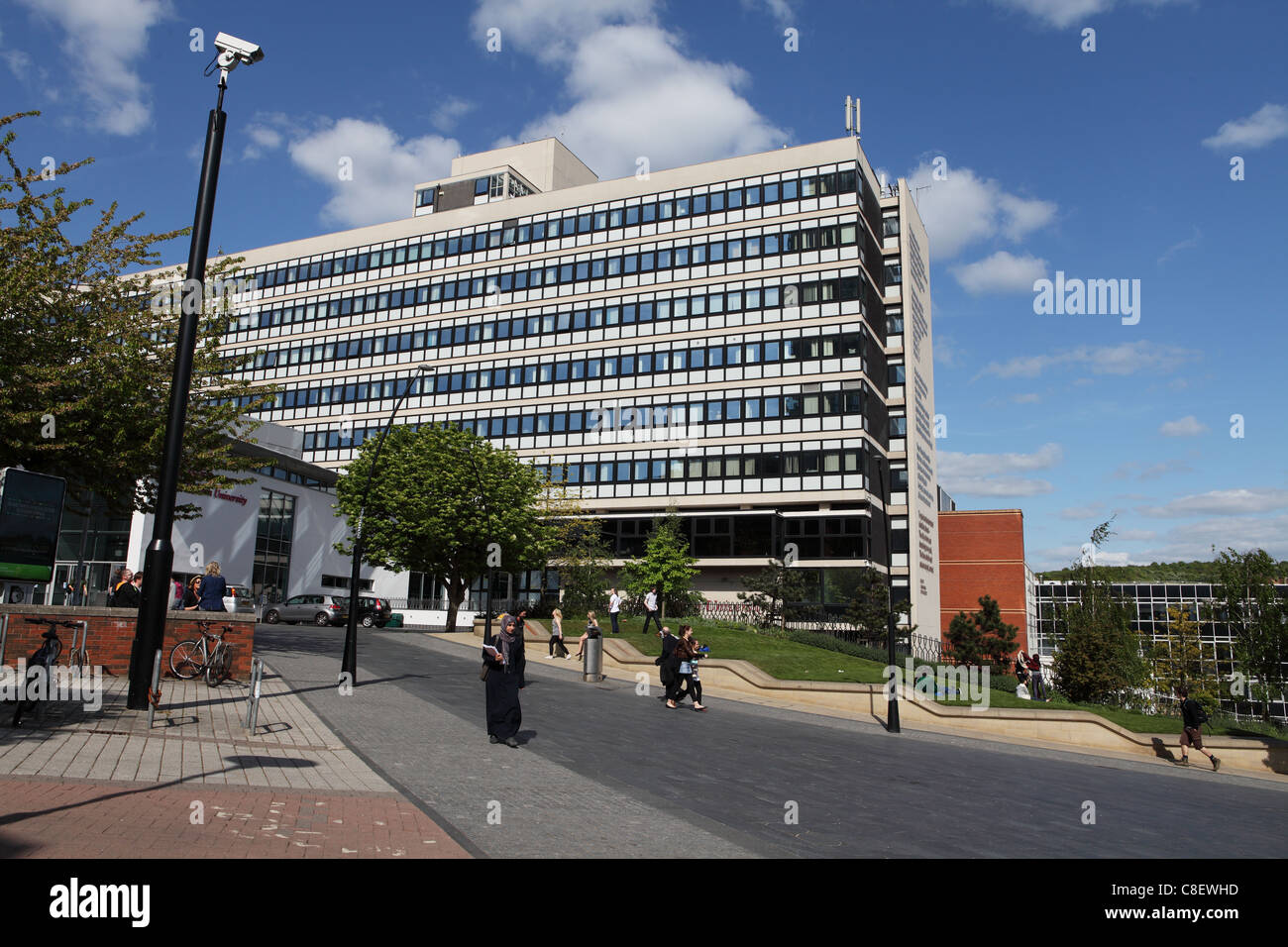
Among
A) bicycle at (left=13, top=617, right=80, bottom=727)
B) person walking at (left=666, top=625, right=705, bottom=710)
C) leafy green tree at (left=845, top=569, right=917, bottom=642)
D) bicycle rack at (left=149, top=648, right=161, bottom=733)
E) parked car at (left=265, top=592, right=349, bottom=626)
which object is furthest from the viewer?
parked car at (left=265, top=592, right=349, bottom=626)

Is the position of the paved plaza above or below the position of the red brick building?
below

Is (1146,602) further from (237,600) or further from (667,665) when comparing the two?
(667,665)

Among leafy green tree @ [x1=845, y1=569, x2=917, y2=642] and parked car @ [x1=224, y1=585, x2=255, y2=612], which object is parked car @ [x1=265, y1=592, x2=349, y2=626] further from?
leafy green tree @ [x1=845, y1=569, x2=917, y2=642]

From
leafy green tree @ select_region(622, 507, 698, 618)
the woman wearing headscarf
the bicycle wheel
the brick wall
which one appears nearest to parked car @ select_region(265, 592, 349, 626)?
leafy green tree @ select_region(622, 507, 698, 618)

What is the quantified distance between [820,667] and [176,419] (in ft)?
69.3

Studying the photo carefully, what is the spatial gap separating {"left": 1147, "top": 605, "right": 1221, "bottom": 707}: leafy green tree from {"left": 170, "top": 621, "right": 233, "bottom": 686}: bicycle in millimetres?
41256

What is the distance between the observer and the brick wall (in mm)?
13875

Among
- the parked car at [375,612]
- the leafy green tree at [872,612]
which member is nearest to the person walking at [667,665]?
the leafy green tree at [872,612]

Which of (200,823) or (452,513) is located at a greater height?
(452,513)

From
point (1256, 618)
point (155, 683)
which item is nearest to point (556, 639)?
point (155, 683)

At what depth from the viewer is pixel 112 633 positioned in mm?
14789

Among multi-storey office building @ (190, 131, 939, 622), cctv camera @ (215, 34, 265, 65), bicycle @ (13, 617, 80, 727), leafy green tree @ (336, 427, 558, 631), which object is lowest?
bicycle @ (13, 617, 80, 727)
